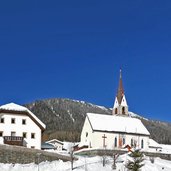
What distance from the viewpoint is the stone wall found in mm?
53219

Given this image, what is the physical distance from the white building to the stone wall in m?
10.6

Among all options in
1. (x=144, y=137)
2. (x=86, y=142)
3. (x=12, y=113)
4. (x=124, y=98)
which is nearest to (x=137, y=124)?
(x=144, y=137)

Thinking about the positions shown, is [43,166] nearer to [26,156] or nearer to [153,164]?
[26,156]

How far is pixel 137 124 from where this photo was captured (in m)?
91.1

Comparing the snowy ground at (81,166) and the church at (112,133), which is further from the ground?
the church at (112,133)

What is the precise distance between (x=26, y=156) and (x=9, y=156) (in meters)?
2.01

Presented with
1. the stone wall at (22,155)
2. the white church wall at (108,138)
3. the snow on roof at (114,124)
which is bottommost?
the stone wall at (22,155)

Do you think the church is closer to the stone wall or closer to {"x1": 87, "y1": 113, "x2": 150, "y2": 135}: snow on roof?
{"x1": 87, "y1": 113, "x2": 150, "y2": 135}: snow on roof

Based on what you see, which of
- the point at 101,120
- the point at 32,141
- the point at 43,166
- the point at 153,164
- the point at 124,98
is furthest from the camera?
the point at 124,98

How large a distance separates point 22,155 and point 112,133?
Result: 3367 centimetres

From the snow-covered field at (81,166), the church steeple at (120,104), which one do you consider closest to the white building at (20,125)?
the snow-covered field at (81,166)

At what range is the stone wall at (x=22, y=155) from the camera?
5322 centimetres

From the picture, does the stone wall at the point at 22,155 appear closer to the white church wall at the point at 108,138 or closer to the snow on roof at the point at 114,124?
the white church wall at the point at 108,138

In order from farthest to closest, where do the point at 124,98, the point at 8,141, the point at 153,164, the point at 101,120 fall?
the point at 124,98 < the point at 101,120 < the point at 8,141 < the point at 153,164
